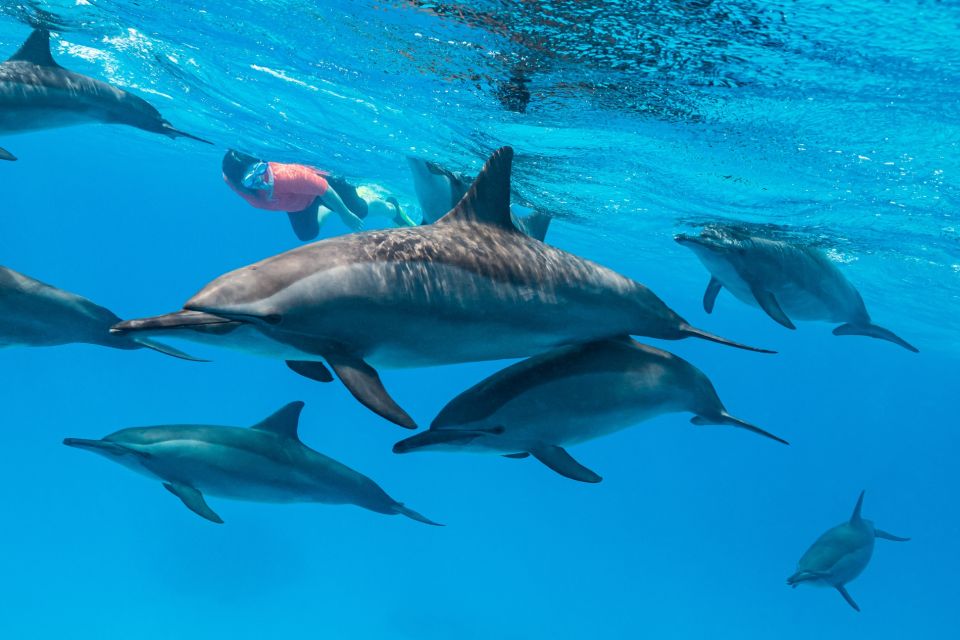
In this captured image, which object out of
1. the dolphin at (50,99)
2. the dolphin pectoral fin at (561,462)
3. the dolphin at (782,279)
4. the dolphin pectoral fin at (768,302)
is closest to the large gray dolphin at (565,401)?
the dolphin pectoral fin at (561,462)

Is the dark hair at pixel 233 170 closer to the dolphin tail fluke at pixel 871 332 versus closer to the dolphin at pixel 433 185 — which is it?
the dolphin at pixel 433 185

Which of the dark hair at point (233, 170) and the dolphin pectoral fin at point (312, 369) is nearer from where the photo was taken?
the dolphin pectoral fin at point (312, 369)

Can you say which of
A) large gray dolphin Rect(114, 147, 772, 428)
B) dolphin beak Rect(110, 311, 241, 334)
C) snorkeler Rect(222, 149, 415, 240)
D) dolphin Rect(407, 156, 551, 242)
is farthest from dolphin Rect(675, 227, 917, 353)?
snorkeler Rect(222, 149, 415, 240)

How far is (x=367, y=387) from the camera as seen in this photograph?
3.13 metres

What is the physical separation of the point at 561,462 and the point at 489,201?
5.94 ft

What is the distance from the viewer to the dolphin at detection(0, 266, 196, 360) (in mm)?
5301

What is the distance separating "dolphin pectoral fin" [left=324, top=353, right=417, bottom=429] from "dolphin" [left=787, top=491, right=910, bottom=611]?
1067 cm

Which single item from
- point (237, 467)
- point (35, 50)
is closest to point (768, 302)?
point (237, 467)

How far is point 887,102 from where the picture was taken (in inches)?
356

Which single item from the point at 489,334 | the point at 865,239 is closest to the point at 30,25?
the point at 489,334

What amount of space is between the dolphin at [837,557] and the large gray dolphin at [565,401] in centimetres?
859

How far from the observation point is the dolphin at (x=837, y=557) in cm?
1179

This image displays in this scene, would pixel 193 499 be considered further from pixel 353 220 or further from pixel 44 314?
pixel 353 220

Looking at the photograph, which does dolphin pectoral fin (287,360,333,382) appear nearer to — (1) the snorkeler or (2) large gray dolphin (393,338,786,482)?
(2) large gray dolphin (393,338,786,482)
